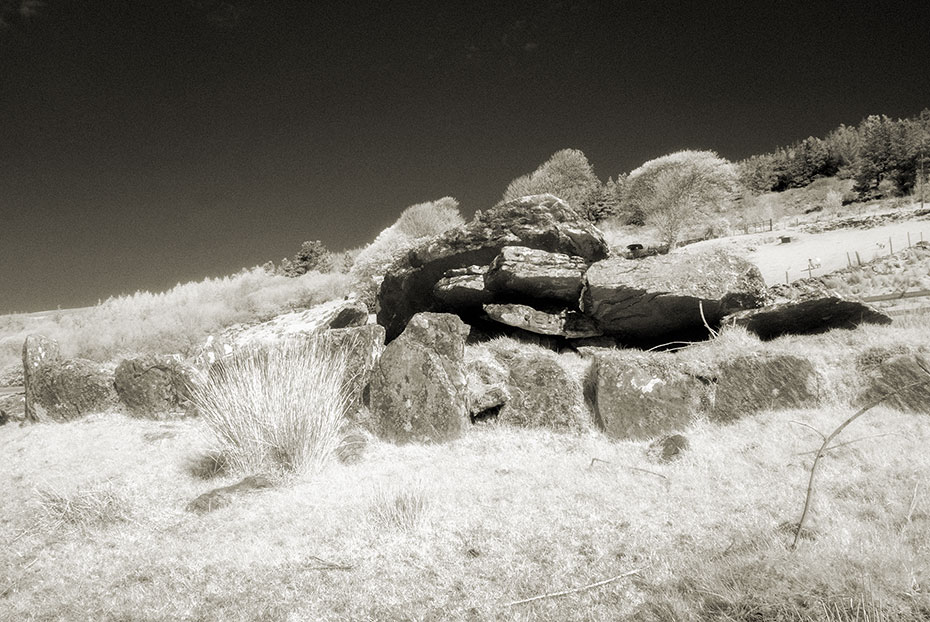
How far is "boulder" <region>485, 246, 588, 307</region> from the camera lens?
695cm

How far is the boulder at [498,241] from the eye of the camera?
7.86 m

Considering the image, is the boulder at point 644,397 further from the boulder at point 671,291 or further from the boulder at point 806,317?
the boulder at point 806,317

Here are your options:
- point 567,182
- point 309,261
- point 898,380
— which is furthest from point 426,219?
point 898,380

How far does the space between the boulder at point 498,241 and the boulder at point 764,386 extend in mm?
3211

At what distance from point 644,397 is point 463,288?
10.8 ft

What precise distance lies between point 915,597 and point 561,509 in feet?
6.21

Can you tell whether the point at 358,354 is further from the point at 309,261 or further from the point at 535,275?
the point at 309,261

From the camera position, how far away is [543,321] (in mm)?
7152

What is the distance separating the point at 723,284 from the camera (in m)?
6.45

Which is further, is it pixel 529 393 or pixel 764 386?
pixel 529 393

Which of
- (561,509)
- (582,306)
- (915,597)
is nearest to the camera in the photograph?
(915,597)

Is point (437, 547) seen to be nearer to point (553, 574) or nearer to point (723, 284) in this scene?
point (553, 574)

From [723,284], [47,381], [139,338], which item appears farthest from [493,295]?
[139,338]

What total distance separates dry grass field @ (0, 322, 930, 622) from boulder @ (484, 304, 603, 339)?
229cm
